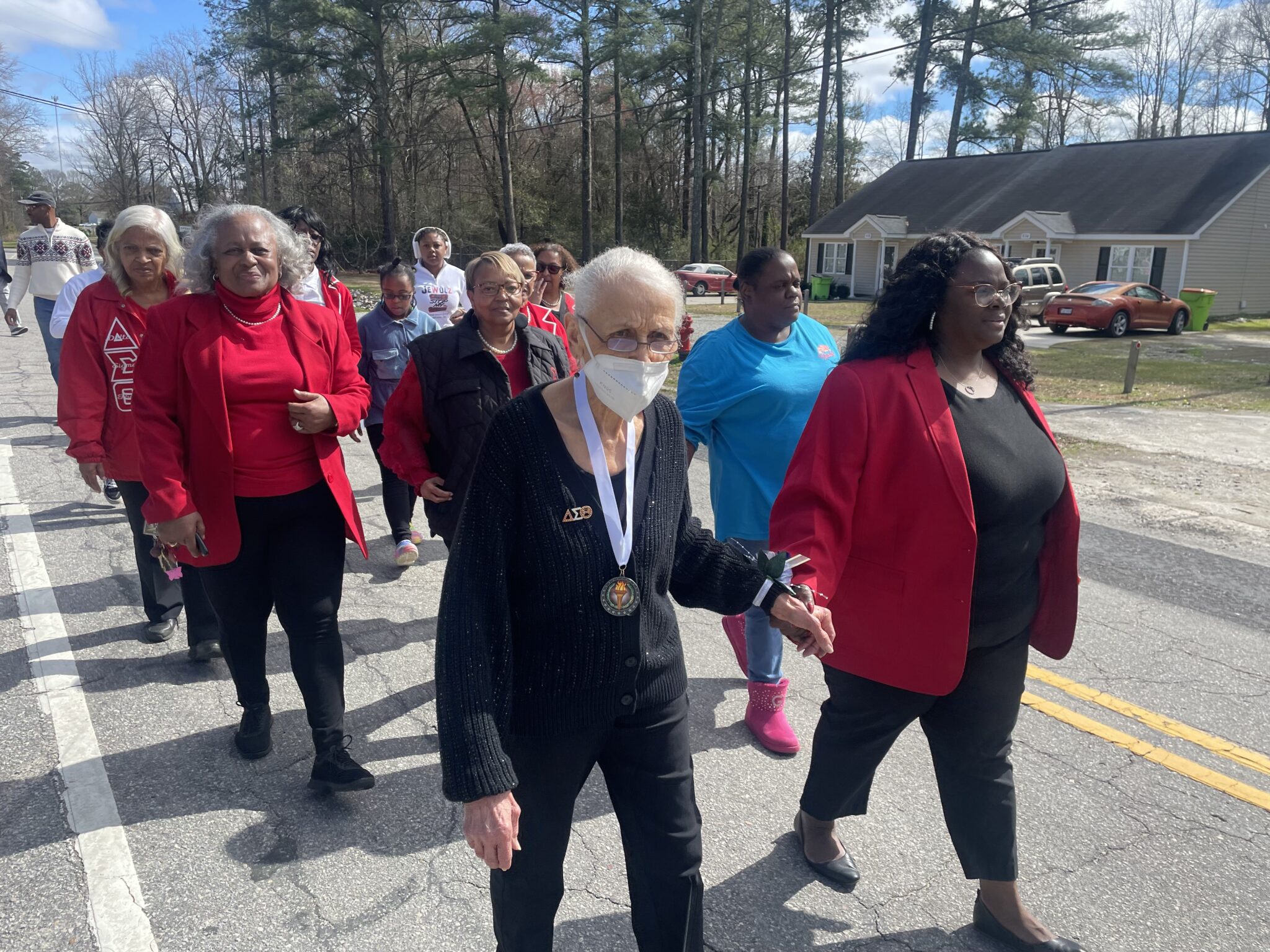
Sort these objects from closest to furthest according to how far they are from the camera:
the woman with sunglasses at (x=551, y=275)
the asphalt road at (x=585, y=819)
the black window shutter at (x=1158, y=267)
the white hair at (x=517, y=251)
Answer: the asphalt road at (x=585, y=819), the white hair at (x=517, y=251), the woman with sunglasses at (x=551, y=275), the black window shutter at (x=1158, y=267)

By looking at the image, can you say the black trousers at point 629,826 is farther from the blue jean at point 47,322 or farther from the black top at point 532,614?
the blue jean at point 47,322

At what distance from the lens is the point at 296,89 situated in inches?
1347

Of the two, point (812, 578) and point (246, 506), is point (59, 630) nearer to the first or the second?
point (246, 506)

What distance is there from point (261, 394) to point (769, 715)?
88.7 inches

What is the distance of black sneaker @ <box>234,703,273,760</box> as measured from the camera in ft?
11.4

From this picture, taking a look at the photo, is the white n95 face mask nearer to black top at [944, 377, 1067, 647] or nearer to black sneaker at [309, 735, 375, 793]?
black top at [944, 377, 1067, 647]

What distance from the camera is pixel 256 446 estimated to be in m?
3.09

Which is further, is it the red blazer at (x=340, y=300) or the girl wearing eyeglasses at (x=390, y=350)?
the girl wearing eyeglasses at (x=390, y=350)

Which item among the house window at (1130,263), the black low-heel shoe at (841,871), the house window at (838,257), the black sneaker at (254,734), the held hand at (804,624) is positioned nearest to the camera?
the held hand at (804,624)

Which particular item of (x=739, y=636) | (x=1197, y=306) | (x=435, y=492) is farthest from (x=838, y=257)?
(x=435, y=492)

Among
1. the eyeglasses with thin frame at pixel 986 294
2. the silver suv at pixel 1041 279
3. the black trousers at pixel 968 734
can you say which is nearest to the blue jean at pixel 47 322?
the black trousers at pixel 968 734

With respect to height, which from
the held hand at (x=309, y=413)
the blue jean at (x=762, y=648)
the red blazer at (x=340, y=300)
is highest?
the red blazer at (x=340, y=300)

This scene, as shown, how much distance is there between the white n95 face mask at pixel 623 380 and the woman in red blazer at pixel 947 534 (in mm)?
634

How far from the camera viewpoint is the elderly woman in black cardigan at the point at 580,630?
1.83m
